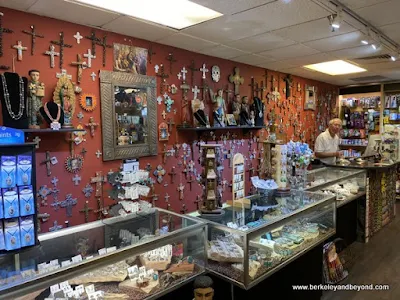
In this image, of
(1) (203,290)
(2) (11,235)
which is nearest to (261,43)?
(1) (203,290)

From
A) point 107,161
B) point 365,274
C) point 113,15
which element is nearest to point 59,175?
point 107,161

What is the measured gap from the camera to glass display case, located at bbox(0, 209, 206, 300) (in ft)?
4.71

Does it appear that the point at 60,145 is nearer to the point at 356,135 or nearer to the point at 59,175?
the point at 59,175

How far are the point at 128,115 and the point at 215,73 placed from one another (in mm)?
1601

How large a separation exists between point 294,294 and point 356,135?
21.2 feet

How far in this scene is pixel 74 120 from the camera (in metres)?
3.08

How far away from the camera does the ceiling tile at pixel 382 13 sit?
266 cm

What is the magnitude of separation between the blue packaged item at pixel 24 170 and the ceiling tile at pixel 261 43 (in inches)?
107

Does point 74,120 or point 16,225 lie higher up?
point 74,120

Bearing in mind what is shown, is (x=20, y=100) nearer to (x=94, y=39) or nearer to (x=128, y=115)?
(x=94, y=39)

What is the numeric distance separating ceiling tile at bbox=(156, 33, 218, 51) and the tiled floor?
10.1 feet

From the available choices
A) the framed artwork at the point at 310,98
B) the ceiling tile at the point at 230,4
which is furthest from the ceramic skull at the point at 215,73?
the framed artwork at the point at 310,98
